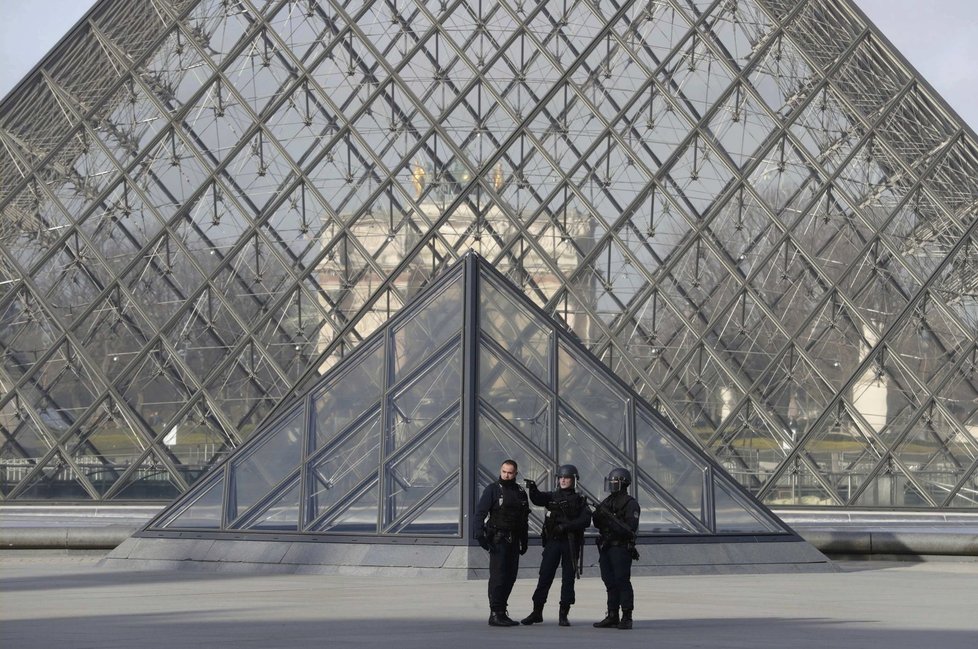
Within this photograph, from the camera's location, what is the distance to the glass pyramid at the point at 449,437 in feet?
50.6

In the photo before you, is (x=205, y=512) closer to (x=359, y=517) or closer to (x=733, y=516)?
(x=359, y=517)

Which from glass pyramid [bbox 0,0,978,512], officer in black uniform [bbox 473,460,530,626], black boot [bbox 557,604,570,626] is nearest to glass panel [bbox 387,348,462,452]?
officer in black uniform [bbox 473,460,530,626]

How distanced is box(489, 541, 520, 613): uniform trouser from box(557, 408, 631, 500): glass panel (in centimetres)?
456

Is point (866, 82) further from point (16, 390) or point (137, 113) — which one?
point (16, 390)

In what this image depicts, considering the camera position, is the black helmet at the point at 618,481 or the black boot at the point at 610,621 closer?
the black boot at the point at 610,621

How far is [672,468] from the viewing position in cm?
1620

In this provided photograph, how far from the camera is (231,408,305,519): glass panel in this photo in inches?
633

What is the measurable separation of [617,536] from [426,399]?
4817 mm

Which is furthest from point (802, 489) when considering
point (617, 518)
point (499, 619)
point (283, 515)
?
point (499, 619)

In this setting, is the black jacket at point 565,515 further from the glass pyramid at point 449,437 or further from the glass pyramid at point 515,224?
the glass pyramid at point 515,224

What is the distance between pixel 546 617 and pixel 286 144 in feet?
62.3

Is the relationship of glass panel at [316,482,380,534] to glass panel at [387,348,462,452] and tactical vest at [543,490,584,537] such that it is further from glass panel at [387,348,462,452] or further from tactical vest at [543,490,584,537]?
tactical vest at [543,490,584,537]

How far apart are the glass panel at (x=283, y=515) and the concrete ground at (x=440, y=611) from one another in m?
0.84

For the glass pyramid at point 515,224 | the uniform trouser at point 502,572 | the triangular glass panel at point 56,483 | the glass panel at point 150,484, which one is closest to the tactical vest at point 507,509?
the uniform trouser at point 502,572
